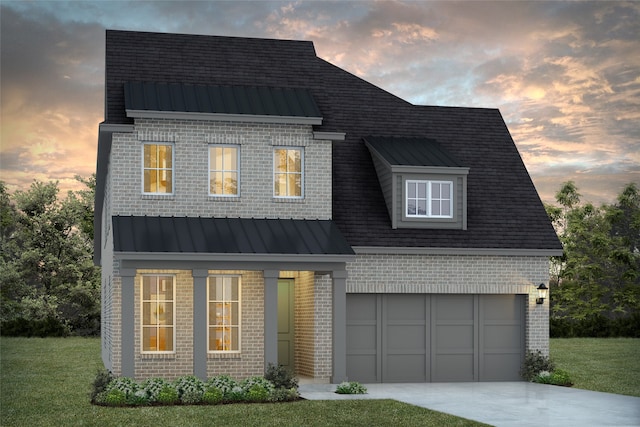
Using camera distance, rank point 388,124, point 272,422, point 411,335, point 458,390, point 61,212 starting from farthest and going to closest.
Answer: point 61,212 → point 388,124 → point 411,335 → point 458,390 → point 272,422

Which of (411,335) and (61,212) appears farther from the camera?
(61,212)

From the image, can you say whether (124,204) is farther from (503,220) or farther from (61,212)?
(61,212)

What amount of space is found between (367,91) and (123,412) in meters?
12.6

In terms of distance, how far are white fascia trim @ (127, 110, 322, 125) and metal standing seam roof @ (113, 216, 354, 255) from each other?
2.46 m

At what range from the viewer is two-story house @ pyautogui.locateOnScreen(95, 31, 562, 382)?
22359 mm

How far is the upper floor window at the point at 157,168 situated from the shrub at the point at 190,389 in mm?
4943

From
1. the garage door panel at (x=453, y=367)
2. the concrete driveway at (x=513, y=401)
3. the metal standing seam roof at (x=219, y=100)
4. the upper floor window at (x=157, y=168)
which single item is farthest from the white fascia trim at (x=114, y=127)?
the garage door panel at (x=453, y=367)

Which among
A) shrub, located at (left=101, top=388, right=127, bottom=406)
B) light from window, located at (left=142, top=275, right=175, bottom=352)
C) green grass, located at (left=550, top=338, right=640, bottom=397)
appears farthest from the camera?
green grass, located at (left=550, top=338, right=640, bottom=397)

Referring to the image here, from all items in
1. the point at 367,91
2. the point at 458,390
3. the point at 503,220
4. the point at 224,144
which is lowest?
the point at 458,390

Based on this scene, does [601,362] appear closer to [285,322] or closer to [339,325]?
[285,322]

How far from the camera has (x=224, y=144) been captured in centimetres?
2367

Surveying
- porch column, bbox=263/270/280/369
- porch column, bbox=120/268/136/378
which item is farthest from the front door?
porch column, bbox=120/268/136/378

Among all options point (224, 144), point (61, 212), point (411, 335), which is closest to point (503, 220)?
point (411, 335)

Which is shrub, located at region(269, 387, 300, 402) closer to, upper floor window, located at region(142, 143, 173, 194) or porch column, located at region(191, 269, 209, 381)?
porch column, located at region(191, 269, 209, 381)
